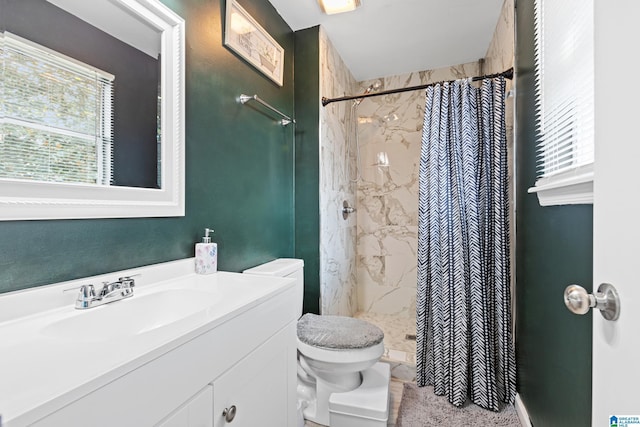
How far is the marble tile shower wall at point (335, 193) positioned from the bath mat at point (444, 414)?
77 centimetres

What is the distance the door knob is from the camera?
46 cm

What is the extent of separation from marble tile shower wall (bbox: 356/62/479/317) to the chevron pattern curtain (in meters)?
1.03

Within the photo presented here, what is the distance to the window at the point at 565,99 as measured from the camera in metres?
0.84

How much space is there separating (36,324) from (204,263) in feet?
1.88

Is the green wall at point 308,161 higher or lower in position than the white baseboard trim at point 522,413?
higher

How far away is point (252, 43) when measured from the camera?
1691mm

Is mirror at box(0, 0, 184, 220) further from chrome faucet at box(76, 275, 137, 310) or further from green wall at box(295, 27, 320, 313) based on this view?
green wall at box(295, 27, 320, 313)

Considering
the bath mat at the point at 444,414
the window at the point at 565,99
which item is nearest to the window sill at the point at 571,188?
the window at the point at 565,99

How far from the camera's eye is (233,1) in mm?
1530

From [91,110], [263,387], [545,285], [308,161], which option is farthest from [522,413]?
[91,110]

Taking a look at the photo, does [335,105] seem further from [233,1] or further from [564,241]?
[564,241]
